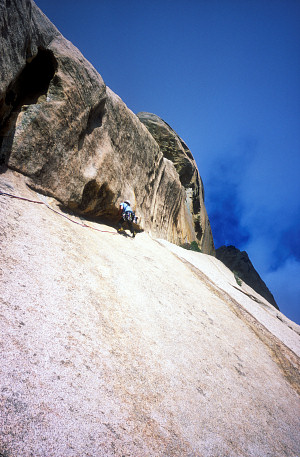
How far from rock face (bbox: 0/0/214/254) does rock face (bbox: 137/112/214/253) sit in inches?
450

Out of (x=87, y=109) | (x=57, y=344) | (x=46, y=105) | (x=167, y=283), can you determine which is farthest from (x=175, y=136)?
(x=57, y=344)

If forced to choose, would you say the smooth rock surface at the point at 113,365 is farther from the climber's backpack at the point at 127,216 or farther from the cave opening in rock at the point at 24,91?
the climber's backpack at the point at 127,216

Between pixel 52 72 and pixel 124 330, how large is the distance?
8837mm

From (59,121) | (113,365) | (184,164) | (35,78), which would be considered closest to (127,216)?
(59,121)

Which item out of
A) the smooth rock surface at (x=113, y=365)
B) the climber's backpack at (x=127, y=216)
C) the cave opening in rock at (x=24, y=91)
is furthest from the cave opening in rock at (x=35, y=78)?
the climber's backpack at (x=127, y=216)

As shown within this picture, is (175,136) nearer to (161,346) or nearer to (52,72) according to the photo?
(52,72)

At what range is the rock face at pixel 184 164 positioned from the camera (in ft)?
70.7

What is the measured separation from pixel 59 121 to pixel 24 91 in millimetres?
1731

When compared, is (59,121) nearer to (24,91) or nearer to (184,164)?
(24,91)

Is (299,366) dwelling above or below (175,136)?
below

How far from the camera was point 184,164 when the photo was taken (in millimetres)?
23406

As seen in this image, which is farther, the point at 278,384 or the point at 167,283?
the point at 167,283

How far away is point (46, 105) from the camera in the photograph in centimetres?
645

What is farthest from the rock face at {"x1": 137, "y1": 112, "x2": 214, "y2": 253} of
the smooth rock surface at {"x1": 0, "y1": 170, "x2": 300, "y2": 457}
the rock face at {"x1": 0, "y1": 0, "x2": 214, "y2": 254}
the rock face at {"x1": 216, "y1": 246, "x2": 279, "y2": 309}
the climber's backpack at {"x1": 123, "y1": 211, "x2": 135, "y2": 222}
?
the smooth rock surface at {"x1": 0, "y1": 170, "x2": 300, "y2": 457}
